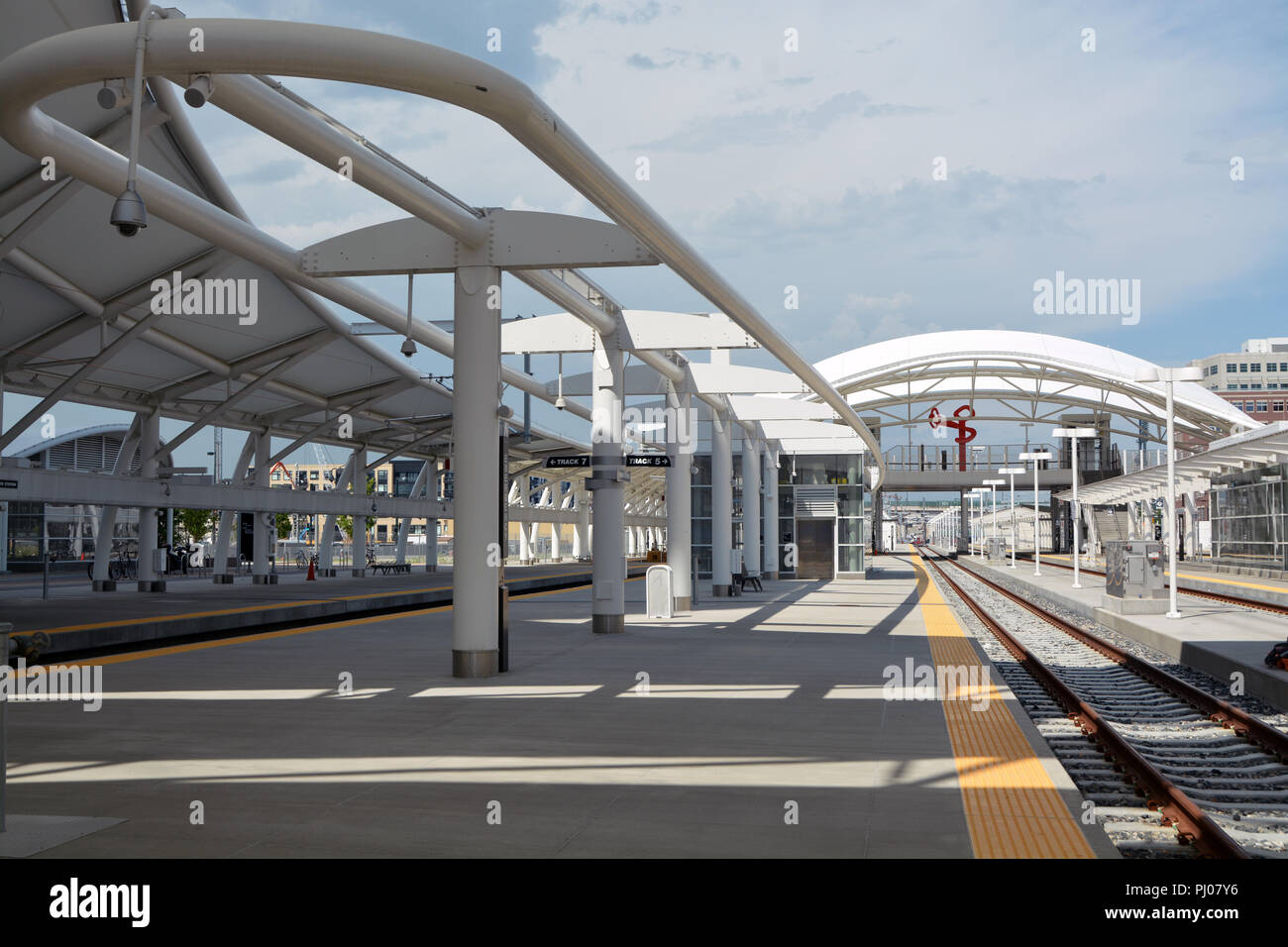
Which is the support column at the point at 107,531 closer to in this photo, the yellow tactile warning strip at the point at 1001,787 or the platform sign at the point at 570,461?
the platform sign at the point at 570,461

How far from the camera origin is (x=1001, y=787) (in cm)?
706

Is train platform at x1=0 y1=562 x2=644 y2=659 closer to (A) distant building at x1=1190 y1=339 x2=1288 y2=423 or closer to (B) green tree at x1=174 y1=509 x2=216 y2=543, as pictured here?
(B) green tree at x1=174 y1=509 x2=216 y2=543

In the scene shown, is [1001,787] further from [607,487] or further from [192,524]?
[192,524]

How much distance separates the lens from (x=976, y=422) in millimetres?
Answer: 62406

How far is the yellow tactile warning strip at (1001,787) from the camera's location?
18.6ft

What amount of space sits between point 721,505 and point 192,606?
12.9m

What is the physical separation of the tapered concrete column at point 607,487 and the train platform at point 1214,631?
8.74 meters

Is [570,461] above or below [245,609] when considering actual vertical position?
above

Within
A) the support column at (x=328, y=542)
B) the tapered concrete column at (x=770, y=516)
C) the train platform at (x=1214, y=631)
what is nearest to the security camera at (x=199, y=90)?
the train platform at (x=1214, y=631)

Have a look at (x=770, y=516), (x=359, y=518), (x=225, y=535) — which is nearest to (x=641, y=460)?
(x=770, y=516)

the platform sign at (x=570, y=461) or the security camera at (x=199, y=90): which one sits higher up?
the security camera at (x=199, y=90)

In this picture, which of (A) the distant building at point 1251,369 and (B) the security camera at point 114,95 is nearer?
(B) the security camera at point 114,95
